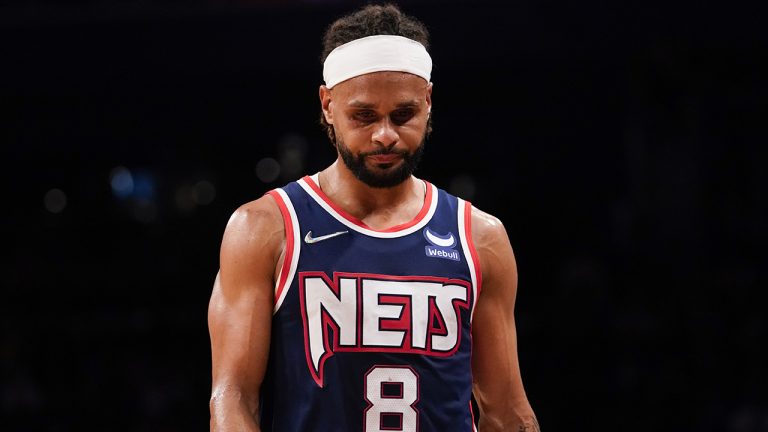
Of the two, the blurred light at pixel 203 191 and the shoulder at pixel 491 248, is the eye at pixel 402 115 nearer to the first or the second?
the shoulder at pixel 491 248

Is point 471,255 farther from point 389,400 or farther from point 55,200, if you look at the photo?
point 55,200

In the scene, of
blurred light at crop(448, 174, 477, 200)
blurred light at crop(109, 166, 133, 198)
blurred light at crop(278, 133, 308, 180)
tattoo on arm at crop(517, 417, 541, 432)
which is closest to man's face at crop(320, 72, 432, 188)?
tattoo on arm at crop(517, 417, 541, 432)

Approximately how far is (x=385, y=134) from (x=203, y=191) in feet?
44.3

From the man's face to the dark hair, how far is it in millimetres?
158

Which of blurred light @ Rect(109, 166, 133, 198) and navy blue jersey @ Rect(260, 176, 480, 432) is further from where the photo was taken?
blurred light @ Rect(109, 166, 133, 198)

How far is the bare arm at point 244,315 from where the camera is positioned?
2.79 metres

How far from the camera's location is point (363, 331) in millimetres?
2859

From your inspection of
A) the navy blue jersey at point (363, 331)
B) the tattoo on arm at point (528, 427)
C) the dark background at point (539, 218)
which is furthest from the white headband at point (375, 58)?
the dark background at point (539, 218)

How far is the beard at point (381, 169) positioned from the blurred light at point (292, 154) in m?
11.1

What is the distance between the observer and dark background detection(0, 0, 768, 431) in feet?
28.0

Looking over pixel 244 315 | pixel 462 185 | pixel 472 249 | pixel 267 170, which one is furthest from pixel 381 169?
pixel 267 170

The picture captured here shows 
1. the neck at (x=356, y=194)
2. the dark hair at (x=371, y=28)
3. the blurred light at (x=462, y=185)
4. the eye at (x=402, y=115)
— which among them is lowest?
the neck at (x=356, y=194)

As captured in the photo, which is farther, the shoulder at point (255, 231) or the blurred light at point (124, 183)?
the blurred light at point (124, 183)

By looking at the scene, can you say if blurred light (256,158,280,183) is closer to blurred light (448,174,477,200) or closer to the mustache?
blurred light (448,174,477,200)
